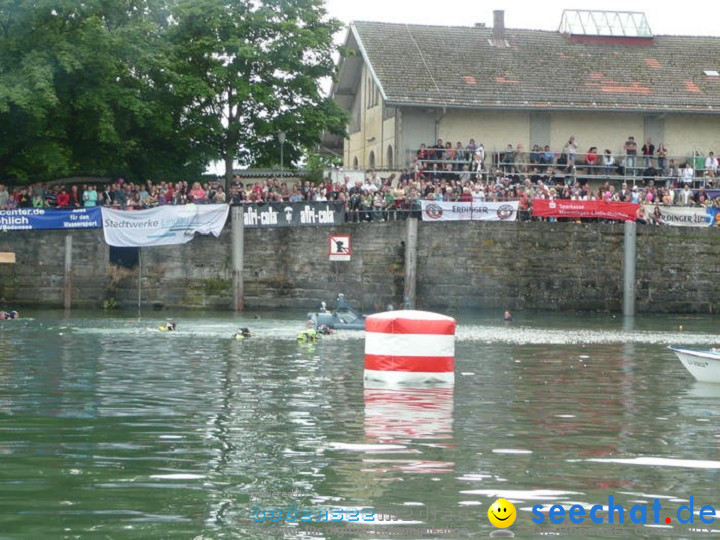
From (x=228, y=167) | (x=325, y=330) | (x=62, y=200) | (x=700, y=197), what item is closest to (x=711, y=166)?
(x=700, y=197)

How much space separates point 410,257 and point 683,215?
9477 millimetres

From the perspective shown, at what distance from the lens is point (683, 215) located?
47.9 meters

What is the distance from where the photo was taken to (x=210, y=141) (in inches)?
2175

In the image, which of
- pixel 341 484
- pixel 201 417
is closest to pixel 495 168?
pixel 201 417

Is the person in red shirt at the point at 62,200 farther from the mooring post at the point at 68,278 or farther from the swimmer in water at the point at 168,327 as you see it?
the swimmer in water at the point at 168,327

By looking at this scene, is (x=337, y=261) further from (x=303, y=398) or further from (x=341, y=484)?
(x=341, y=484)

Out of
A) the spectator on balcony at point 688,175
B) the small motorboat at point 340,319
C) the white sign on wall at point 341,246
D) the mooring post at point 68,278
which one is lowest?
the small motorboat at point 340,319

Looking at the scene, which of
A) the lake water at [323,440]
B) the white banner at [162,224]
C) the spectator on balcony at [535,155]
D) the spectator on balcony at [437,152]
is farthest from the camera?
the spectator on balcony at [535,155]

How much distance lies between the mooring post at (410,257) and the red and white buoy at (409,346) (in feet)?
79.0

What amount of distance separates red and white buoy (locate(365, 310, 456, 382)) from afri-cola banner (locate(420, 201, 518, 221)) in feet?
79.8

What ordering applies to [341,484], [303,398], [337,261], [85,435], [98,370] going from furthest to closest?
[337,261]
[98,370]
[303,398]
[85,435]
[341,484]

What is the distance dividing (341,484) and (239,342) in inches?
794

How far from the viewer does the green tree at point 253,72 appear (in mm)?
54156

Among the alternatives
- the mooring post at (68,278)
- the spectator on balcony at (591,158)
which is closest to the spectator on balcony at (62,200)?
the mooring post at (68,278)
